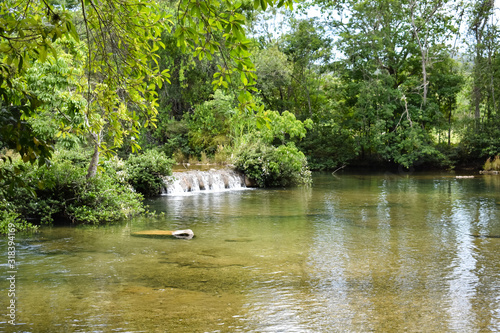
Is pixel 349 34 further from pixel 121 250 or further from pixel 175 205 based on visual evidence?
pixel 121 250

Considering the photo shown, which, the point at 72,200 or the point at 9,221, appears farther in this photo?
the point at 72,200

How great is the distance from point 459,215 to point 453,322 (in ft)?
26.5

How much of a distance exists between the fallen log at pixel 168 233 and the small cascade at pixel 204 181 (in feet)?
24.8

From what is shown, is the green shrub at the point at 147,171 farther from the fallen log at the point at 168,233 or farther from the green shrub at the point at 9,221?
the fallen log at the point at 168,233

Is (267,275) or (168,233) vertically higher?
(168,233)

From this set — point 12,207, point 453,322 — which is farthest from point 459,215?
point 12,207

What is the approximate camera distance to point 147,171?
16.5 metres

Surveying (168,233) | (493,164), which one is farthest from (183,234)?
(493,164)

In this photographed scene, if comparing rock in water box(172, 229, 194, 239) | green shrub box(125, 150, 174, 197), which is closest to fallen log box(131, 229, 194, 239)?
rock in water box(172, 229, 194, 239)

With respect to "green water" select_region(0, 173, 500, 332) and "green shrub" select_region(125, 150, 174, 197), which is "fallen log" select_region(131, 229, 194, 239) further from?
"green shrub" select_region(125, 150, 174, 197)

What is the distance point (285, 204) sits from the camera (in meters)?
14.6

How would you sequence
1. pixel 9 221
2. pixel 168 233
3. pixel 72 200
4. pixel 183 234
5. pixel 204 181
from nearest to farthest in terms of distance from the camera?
pixel 9 221, pixel 183 234, pixel 168 233, pixel 72 200, pixel 204 181

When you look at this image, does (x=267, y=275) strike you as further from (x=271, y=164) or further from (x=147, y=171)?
(x=271, y=164)

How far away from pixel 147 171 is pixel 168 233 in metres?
7.29
